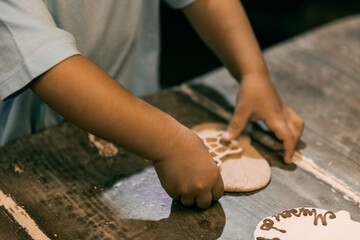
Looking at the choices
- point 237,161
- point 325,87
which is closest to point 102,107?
point 237,161

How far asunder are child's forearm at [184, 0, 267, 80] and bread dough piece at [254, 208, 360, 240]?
304 millimetres

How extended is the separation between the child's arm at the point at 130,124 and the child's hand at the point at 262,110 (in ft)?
0.62

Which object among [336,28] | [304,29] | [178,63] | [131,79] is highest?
[131,79]

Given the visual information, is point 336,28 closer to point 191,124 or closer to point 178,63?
point 191,124

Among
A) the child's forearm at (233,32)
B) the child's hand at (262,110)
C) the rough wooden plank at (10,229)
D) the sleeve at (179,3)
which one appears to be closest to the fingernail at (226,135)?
the child's hand at (262,110)

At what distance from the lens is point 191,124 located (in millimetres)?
849

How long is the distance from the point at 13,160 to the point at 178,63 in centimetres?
137

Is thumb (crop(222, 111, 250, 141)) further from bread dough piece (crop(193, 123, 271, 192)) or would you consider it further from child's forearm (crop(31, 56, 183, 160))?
child's forearm (crop(31, 56, 183, 160))

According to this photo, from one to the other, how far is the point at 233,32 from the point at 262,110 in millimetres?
166

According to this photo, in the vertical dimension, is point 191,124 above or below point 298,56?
above

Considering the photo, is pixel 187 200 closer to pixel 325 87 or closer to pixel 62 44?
pixel 62 44

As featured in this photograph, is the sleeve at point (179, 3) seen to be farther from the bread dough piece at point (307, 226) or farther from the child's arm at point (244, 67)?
the bread dough piece at point (307, 226)

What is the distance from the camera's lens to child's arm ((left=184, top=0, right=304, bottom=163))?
→ 2.64 ft

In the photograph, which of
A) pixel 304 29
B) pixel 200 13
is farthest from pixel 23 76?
pixel 304 29
